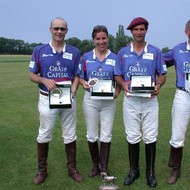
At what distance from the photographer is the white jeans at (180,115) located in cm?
467

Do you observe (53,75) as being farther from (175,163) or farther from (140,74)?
(175,163)

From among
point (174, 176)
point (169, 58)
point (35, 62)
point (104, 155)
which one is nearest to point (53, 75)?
point (35, 62)

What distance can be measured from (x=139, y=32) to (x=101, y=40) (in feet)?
1.77

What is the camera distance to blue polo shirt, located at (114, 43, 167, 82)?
4.55m

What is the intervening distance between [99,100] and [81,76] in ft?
1.43

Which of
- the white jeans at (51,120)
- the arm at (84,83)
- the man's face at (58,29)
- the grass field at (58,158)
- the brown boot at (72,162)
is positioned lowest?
the grass field at (58,158)

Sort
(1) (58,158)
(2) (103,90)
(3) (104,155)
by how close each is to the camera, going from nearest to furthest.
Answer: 1. (2) (103,90)
2. (3) (104,155)
3. (1) (58,158)

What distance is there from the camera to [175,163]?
16.4ft

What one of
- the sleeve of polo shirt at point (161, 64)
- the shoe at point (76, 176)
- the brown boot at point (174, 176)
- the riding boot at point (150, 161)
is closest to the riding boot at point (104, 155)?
the shoe at point (76, 176)

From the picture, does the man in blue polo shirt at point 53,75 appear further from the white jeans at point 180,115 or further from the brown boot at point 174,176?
the white jeans at point 180,115

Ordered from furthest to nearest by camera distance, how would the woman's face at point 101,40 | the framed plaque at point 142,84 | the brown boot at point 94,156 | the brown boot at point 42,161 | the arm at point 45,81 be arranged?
the brown boot at point 94,156, the brown boot at point 42,161, the woman's face at point 101,40, the arm at point 45,81, the framed plaque at point 142,84

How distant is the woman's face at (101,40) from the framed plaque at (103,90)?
1.55 ft

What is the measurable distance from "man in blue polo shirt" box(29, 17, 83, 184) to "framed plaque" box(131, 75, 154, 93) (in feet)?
2.91

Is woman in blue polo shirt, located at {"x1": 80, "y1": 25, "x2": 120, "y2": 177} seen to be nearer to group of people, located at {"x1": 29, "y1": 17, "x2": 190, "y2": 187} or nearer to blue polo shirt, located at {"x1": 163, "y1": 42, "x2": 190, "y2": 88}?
group of people, located at {"x1": 29, "y1": 17, "x2": 190, "y2": 187}
